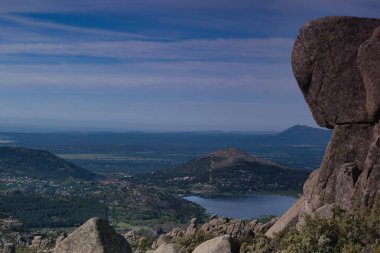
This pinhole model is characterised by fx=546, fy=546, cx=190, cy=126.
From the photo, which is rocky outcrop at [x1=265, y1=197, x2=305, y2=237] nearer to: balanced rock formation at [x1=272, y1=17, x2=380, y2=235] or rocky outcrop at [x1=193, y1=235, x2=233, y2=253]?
balanced rock formation at [x1=272, y1=17, x2=380, y2=235]

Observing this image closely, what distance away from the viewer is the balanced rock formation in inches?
1613

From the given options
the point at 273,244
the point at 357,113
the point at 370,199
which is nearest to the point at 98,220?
the point at 273,244

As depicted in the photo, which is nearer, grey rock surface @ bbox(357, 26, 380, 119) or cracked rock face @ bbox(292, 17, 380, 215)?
grey rock surface @ bbox(357, 26, 380, 119)

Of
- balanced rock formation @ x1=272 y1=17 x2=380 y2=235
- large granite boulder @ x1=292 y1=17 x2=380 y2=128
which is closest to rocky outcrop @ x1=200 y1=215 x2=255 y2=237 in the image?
balanced rock formation @ x1=272 y1=17 x2=380 y2=235

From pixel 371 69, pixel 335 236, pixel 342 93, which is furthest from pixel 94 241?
pixel 371 69

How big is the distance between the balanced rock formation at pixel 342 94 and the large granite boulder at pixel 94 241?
16574 millimetres

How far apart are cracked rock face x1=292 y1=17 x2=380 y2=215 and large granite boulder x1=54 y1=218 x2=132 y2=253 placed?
663 inches

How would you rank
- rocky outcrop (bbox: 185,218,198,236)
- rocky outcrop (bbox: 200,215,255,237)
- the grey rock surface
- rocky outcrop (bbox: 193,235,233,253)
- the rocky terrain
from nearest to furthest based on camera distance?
1. rocky outcrop (bbox: 193,235,233,253)
2. the rocky terrain
3. the grey rock surface
4. rocky outcrop (bbox: 200,215,255,237)
5. rocky outcrop (bbox: 185,218,198,236)

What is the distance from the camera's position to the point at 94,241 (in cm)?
3027

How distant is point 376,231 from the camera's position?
32031 mm

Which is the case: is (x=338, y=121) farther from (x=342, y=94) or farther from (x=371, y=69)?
(x=371, y=69)

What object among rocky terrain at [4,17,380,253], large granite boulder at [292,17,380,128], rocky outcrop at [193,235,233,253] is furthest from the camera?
large granite boulder at [292,17,380,128]

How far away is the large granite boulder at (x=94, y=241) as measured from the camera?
99.2ft

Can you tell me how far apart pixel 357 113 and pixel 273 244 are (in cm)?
1259
